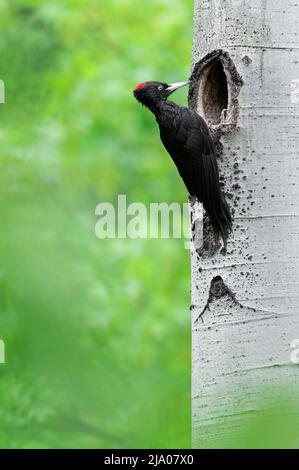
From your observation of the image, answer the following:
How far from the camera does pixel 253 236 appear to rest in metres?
3.46

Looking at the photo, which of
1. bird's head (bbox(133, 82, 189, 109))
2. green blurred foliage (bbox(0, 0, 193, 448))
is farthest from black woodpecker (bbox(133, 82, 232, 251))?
green blurred foliage (bbox(0, 0, 193, 448))

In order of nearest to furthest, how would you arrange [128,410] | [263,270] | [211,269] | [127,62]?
[128,410]
[263,270]
[211,269]
[127,62]

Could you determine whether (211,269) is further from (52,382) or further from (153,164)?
(153,164)

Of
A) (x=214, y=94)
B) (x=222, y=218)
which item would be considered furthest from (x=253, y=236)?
(x=214, y=94)

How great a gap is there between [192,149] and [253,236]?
918 mm

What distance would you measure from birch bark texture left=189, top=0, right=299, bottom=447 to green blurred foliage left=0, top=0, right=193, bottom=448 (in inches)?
12.2

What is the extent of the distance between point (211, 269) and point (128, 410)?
1746 millimetres

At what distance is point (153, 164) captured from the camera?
354 inches

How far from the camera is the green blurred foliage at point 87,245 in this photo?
6.73 ft

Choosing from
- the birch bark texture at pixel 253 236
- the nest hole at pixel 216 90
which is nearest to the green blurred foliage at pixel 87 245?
the birch bark texture at pixel 253 236

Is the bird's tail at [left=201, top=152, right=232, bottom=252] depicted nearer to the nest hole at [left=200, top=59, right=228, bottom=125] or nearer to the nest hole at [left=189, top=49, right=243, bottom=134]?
the nest hole at [left=189, top=49, right=243, bottom=134]

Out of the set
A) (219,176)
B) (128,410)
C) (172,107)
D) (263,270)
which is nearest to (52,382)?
(128,410)

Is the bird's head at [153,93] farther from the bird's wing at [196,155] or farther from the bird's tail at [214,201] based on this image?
the bird's tail at [214,201]
